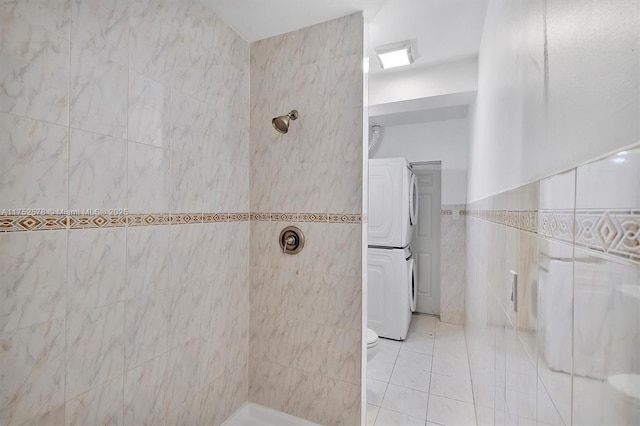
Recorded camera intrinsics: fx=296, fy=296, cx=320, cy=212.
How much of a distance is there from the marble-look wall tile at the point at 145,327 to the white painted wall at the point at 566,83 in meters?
1.54

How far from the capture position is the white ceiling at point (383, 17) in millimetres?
1646

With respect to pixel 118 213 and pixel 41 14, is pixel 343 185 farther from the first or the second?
pixel 41 14

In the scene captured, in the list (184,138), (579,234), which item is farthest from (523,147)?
(184,138)

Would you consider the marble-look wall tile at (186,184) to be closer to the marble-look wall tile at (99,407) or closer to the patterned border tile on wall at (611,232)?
the marble-look wall tile at (99,407)

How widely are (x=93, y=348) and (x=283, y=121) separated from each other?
137 centimetres

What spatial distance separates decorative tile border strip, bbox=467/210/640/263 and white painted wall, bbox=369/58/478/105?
6.68 ft

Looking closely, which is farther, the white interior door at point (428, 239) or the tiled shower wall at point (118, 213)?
the white interior door at point (428, 239)

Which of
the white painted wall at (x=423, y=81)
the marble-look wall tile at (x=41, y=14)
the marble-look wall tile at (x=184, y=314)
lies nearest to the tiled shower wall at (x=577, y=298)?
the marble-look wall tile at (x=184, y=314)

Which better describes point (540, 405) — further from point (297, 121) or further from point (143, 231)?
point (297, 121)

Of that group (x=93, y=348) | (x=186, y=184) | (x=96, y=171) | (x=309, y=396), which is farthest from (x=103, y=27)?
(x=309, y=396)

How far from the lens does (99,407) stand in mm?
1149

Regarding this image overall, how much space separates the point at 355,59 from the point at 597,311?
1.65m

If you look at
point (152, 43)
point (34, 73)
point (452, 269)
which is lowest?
point (452, 269)

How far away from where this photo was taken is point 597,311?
17.6 inches
